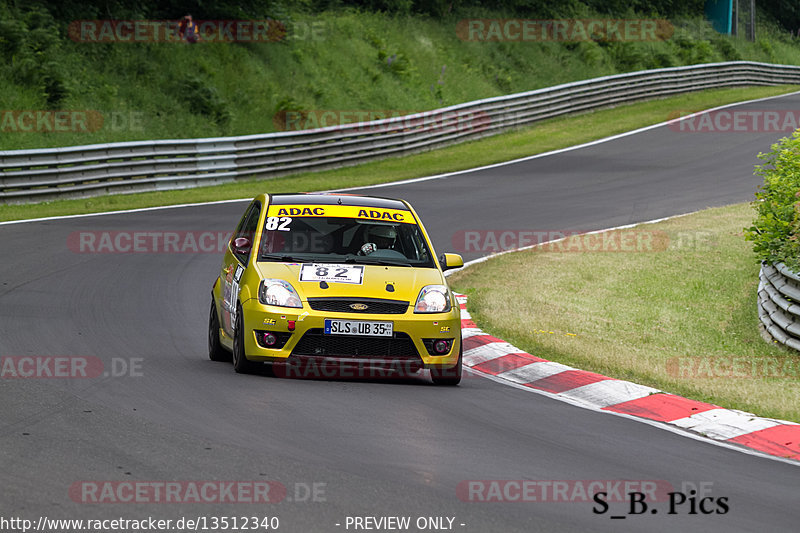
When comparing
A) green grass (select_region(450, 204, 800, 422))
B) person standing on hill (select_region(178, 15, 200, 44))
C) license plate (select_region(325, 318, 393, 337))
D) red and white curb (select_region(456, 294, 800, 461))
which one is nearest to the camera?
red and white curb (select_region(456, 294, 800, 461))

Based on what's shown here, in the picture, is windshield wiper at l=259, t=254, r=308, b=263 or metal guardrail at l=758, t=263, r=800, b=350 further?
metal guardrail at l=758, t=263, r=800, b=350

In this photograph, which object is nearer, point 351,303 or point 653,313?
point 351,303

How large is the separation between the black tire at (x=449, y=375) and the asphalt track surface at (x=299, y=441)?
0.09 m

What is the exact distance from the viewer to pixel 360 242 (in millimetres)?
10102

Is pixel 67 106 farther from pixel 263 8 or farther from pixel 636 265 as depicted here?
pixel 636 265

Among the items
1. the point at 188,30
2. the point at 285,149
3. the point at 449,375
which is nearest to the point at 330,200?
the point at 449,375

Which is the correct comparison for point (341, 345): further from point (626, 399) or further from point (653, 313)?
point (653, 313)

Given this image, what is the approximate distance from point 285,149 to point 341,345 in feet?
64.7

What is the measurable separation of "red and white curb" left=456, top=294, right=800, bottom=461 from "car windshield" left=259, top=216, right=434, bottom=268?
1.26 metres

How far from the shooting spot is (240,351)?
919 cm

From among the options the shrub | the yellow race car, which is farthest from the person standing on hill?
the yellow race car

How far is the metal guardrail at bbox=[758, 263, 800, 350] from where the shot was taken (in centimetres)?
1153

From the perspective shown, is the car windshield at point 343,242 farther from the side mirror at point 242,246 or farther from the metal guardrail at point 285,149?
the metal guardrail at point 285,149

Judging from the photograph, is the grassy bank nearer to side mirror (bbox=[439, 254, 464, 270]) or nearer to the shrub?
the shrub
